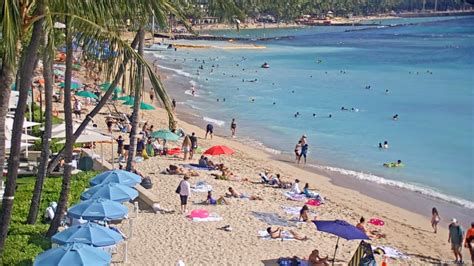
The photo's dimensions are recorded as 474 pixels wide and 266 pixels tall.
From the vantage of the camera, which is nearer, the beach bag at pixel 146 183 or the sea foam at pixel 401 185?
the beach bag at pixel 146 183

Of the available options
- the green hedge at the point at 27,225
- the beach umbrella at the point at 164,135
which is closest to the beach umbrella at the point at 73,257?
the green hedge at the point at 27,225

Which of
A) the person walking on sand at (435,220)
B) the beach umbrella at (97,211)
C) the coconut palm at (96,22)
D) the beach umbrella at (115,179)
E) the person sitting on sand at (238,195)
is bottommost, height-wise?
the person walking on sand at (435,220)

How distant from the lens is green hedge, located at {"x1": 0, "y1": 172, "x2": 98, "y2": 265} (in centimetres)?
1012

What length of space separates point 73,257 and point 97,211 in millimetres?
2627

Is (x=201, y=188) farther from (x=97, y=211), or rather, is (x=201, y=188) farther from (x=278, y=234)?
(x=97, y=211)

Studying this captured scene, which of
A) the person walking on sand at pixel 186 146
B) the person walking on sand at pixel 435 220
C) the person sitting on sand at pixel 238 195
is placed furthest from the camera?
the person walking on sand at pixel 186 146

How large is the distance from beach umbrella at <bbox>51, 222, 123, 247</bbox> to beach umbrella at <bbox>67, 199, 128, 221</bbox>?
89 centimetres

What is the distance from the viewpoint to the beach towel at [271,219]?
1603cm

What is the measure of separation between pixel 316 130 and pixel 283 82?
825 inches

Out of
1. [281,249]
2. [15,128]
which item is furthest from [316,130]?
[15,128]

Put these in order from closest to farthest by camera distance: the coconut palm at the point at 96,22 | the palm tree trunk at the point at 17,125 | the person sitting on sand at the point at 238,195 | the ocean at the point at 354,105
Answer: the coconut palm at the point at 96,22, the palm tree trunk at the point at 17,125, the person sitting on sand at the point at 238,195, the ocean at the point at 354,105

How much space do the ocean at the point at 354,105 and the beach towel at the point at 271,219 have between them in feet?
16.2

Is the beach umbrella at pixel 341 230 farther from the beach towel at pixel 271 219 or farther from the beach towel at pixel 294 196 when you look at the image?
the beach towel at pixel 294 196

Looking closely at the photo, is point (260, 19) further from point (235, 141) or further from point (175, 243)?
point (175, 243)
